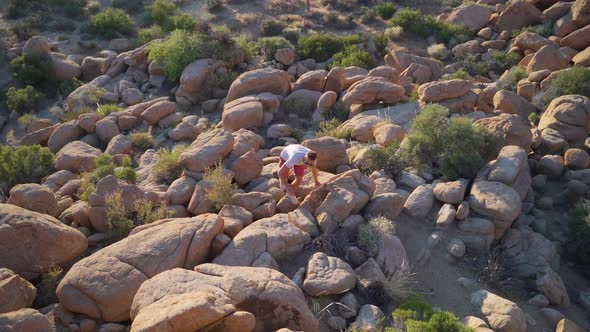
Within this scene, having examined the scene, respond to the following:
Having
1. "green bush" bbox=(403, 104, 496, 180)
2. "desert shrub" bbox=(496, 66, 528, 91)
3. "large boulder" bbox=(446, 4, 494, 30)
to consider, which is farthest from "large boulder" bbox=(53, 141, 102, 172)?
"large boulder" bbox=(446, 4, 494, 30)

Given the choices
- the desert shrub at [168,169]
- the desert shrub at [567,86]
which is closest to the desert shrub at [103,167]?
the desert shrub at [168,169]

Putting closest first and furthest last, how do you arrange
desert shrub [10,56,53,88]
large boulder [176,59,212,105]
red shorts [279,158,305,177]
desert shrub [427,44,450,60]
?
red shorts [279,158,305,177] < large boulder [176,59,212,105] < desert shrub [10,56,53,88] < desert shrub [427,44,450,60]

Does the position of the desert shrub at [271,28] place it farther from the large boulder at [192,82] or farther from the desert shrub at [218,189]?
the desert shrub at [218,189]

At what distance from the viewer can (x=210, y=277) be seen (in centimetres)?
917

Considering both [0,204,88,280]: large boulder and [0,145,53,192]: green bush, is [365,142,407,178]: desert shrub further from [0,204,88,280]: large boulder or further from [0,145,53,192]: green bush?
[0,145,53,192]: green bush

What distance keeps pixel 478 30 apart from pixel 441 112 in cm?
1296

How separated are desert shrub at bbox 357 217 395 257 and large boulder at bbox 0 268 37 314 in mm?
6732

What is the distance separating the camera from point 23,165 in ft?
49.0

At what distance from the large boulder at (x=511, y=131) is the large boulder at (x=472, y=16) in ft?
39.8

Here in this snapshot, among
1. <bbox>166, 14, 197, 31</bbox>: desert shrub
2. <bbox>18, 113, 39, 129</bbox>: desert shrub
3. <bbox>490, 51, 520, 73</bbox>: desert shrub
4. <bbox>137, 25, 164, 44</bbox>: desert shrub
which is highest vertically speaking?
<bbox>166, 14, 197, 31</bbox>: desert shrub

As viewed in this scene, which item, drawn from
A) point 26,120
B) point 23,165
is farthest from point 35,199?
point 26,120

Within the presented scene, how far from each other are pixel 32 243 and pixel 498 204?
10629 millimetres

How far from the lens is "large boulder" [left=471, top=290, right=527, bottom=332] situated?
32.4 feet

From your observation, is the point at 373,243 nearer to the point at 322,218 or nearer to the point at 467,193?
the point at 322,218
